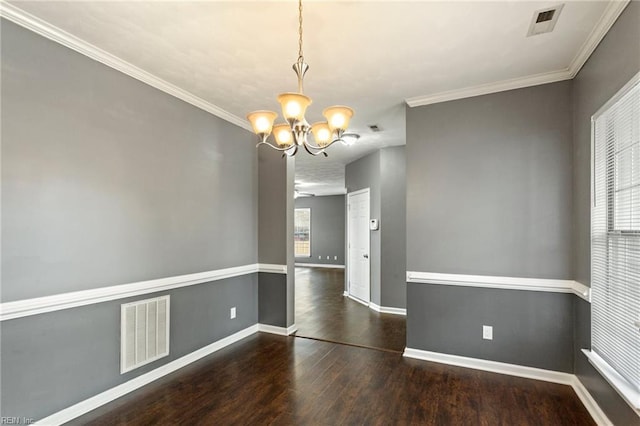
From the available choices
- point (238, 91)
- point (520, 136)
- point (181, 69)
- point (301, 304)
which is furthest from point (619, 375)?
point (301, 304)

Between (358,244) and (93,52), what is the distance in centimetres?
503

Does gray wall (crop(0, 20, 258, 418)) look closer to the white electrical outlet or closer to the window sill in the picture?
the white electrical outlet

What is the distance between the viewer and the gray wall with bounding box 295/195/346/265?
11.6m

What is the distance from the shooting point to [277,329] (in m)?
4.21

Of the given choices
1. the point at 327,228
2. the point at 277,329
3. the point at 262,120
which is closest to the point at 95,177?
the point at 262,120

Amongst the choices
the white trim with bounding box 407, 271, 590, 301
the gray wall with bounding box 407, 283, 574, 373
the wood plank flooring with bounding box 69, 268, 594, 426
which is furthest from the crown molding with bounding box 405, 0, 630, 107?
the wood plank flooring with bounding box 69, 268, 594, 426

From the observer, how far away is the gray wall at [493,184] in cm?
291

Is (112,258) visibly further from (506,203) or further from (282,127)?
(506,203)

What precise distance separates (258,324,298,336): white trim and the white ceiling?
113 inches

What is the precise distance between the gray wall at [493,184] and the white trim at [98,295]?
233cm

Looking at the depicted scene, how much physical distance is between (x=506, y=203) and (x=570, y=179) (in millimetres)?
544

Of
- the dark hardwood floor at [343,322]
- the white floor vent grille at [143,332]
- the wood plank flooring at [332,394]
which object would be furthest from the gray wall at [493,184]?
the white floor vent grille at [143,332]

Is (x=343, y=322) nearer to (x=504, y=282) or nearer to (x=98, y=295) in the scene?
(x=504, y=282)

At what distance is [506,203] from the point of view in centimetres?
309
